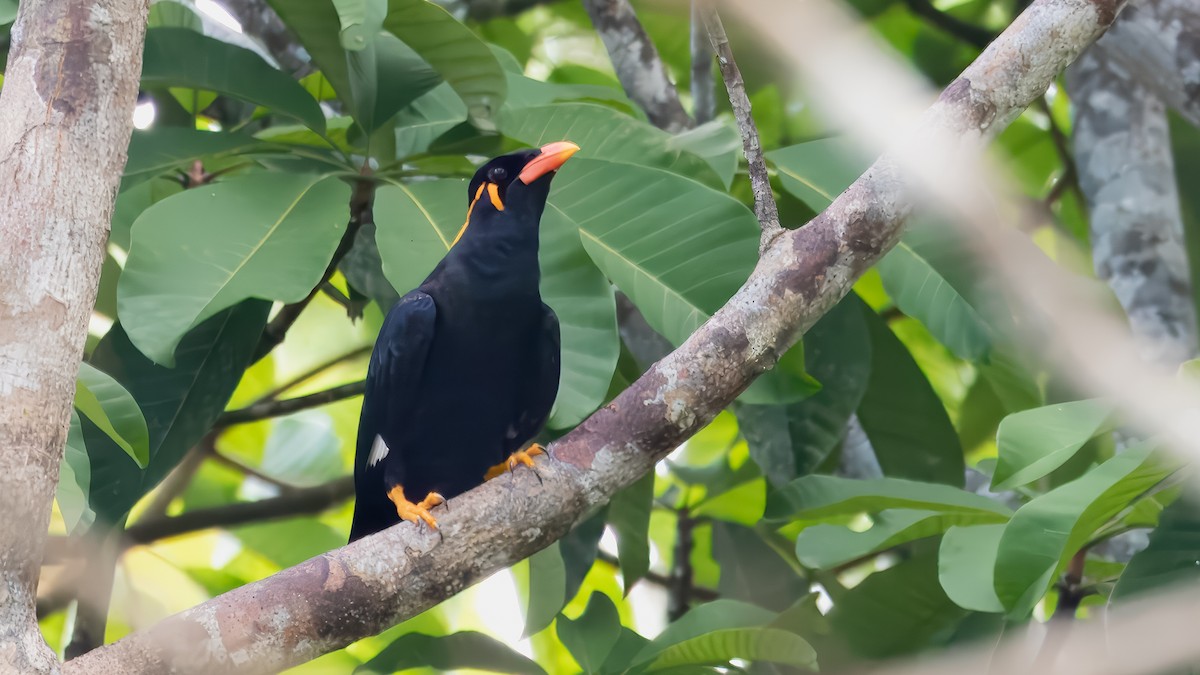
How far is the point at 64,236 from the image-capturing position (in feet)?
5.03

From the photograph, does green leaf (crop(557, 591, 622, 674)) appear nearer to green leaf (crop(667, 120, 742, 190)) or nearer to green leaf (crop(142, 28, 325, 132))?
green leaf (crop(667, 120, 742, 190))

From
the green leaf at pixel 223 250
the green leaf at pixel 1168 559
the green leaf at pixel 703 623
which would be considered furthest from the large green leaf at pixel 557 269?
the green leaf at pixel 1168 559

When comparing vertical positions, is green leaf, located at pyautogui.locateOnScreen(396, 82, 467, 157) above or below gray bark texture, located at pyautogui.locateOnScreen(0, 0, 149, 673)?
above

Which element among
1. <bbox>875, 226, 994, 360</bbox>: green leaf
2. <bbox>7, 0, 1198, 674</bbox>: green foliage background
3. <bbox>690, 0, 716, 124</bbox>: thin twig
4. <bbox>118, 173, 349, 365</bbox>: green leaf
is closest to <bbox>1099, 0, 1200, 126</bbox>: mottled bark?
<bbox>7, 0, 1198, 674</bbox>: green foliage background

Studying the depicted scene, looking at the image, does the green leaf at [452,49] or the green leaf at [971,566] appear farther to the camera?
the green leaf at [452,49]

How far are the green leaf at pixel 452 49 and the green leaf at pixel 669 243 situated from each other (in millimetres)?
301

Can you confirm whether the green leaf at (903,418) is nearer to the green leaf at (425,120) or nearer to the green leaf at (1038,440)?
the green leaf at (1038,440)

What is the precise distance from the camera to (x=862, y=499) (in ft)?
7.22

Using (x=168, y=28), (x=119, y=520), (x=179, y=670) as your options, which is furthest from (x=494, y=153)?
(x=179, y=670)

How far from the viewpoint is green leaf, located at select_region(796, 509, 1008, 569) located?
2.12m

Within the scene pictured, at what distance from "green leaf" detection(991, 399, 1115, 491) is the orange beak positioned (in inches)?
38.8

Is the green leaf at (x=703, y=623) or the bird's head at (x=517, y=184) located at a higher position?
the bird's head at (x=517, y=184)

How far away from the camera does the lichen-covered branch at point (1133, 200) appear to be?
282 centimetres

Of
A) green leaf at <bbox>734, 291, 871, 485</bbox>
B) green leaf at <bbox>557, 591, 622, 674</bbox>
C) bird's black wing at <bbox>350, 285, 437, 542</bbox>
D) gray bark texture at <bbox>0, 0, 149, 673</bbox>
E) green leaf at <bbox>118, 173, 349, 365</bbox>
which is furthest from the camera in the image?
green leaf at <bbox>734, 291, 871, 485</bbox>
